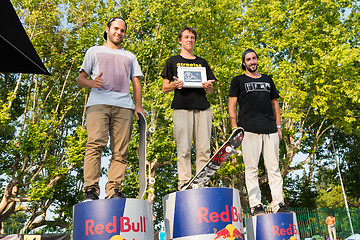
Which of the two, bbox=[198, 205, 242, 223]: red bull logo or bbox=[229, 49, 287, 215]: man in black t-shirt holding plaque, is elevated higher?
bbox=[229, 49, 287, 215]: man in black t-shirt holding plaque

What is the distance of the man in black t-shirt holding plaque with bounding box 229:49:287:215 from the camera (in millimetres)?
4418

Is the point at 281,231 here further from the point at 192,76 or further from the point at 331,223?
the point at 331,223

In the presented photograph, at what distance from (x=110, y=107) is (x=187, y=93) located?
3.63 feet

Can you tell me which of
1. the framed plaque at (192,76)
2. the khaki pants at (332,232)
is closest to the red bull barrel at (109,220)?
the framed plaque at (192,76)

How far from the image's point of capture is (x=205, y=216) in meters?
3.11

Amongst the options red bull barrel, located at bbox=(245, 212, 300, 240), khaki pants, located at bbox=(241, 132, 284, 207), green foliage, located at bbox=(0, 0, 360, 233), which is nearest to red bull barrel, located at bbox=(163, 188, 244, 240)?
red bull barrel, located at bbox=(245, 212, 300, 240)

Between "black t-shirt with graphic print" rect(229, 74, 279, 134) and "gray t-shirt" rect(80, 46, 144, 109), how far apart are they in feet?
5.38

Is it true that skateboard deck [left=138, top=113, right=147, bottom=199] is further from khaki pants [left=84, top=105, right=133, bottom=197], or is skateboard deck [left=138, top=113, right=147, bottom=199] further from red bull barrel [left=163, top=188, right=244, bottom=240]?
red bull barrel [left=163, top=188, right=244, bottom=240]

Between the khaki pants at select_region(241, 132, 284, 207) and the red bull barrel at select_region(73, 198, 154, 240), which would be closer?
the red bull barrel at select_region(73, 198, 154, 240)

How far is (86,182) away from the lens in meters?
3.35

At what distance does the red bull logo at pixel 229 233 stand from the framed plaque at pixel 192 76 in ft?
5.91

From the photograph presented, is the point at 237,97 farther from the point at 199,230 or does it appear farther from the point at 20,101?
the point at 20,101

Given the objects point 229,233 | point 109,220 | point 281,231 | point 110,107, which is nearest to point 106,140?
point 110,107

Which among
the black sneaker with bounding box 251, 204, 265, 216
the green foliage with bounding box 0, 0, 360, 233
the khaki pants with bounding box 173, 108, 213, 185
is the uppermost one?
the green foliage with bounding box 0, 0, 360, 233
